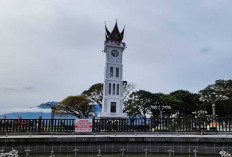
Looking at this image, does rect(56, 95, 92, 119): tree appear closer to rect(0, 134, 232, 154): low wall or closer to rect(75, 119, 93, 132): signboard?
rect(75, 119, 93, 132): signboard

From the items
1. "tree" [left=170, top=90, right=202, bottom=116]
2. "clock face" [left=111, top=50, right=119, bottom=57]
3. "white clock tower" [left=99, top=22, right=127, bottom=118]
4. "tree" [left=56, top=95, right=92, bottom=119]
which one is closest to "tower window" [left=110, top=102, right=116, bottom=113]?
"white clock tower" [left=99, top=22, right=127, bottom=118]

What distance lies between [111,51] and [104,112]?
381 inches

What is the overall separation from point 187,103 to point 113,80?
26.8 meters

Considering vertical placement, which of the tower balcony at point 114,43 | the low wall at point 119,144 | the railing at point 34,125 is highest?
the tower balcony at point 114,43

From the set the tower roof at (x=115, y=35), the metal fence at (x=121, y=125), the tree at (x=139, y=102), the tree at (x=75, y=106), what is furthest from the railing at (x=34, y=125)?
the tree at (x=139, y=102)

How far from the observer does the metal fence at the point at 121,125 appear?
977 cm

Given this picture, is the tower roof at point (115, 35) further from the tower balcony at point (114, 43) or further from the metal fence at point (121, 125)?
the metal fence at point (121, 125)

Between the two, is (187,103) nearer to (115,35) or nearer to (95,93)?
(95,93)

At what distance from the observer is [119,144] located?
27.4ft

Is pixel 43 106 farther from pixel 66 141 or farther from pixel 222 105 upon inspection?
pixel 222 105

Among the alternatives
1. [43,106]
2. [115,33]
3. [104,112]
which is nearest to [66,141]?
[104,112]

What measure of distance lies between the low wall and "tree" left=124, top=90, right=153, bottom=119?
34.2 m

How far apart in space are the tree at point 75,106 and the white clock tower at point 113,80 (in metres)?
10.3

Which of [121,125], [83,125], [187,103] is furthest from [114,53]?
[187,103]
